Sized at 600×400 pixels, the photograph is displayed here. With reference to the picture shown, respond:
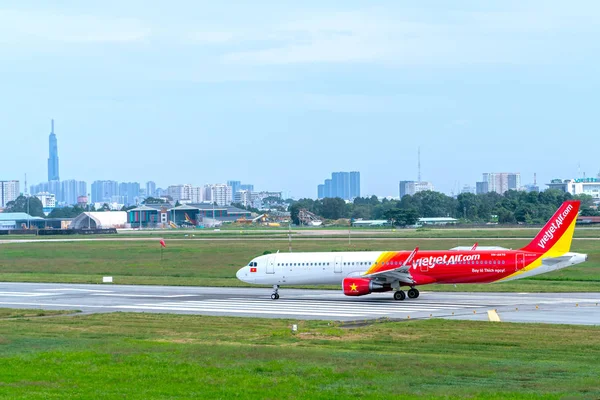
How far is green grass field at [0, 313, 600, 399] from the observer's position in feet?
69.5

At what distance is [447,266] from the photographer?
48.0 meters

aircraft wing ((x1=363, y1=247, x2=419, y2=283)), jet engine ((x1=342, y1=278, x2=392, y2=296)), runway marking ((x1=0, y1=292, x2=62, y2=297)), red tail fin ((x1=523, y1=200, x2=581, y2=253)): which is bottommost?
runway marking ((x1=0, y1=292, x2=62, y2=297))

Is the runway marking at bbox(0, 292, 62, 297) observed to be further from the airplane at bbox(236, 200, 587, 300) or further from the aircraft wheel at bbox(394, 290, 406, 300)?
the aircraft wheel at bbox(394, 290, 406, 300)

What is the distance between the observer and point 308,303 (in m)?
46.2

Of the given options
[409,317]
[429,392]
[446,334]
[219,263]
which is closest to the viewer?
[429,392]

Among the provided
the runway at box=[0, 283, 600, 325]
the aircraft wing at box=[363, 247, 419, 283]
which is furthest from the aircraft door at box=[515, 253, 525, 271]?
the aircraft wing at box=[363, 247, 419, 283]

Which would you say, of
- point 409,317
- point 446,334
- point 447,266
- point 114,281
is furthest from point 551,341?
point 114,281

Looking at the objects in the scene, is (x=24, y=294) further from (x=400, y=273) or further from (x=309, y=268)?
(x=400, y=273)

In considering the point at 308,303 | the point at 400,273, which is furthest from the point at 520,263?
the point at 308,303

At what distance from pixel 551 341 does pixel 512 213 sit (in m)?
139

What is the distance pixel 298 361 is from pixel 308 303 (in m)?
20.9

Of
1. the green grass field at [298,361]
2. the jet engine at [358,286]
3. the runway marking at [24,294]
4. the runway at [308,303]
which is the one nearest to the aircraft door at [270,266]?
the runway at [308,303]

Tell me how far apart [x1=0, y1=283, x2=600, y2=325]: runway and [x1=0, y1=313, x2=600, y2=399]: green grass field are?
12.3 ft

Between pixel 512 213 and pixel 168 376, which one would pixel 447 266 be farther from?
pixel 512 213
